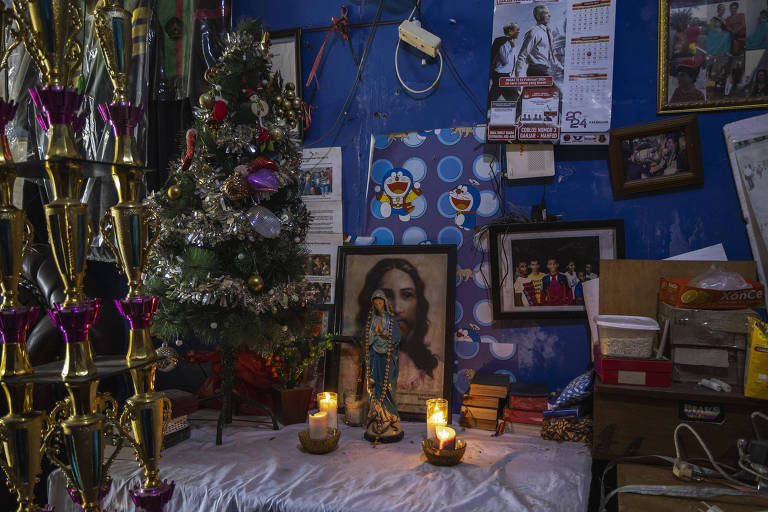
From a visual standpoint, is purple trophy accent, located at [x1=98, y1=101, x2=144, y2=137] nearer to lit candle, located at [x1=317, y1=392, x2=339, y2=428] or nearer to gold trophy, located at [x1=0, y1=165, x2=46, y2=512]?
gold trophy, located at [x1=0, y1=165, x2=46, y2=512]

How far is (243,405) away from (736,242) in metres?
2.01

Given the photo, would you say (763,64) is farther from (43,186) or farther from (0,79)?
(0,79)

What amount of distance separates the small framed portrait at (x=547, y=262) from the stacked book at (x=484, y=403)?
0.28 meters

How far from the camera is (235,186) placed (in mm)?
1721

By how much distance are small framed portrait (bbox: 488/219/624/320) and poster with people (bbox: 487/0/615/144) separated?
1.16 ft

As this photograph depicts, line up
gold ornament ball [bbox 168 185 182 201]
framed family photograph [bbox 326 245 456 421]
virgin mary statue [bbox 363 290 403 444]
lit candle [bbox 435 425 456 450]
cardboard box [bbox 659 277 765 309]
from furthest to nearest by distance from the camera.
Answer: framed family photograph [bbox 326 245 456 421] < virgin mary statue [bbox 363 290 403 444] < gold ornament ball [bbox 168 185 182 201] < lit candle [bbox 435 425 456 450] < cardboard box [bbox 659 277 765 309]

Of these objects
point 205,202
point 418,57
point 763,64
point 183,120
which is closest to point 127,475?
point 205,202

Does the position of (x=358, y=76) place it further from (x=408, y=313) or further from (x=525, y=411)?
(x=525, y=411)

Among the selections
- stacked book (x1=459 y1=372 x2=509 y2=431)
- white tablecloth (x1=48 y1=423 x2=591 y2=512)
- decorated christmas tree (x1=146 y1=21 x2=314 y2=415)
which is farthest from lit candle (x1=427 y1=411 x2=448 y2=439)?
decorated christmas tree (x1=146 y1=21 x2=314 y2=415)

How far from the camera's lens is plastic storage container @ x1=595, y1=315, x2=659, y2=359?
1563 millimetres

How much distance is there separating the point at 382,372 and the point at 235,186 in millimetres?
848

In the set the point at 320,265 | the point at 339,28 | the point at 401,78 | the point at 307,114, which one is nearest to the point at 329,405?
the point at 320,265

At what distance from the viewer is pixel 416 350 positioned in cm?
210

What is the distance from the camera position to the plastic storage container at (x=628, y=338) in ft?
5.13
